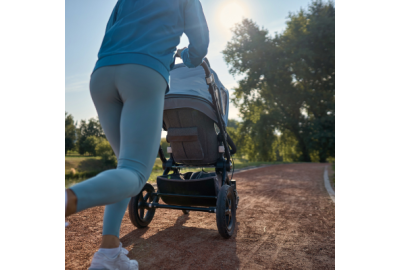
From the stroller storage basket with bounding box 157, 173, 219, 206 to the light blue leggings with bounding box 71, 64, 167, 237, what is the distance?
1257 millimetres

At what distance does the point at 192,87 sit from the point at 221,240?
5.38 feet

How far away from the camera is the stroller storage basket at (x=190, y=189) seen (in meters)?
2.78

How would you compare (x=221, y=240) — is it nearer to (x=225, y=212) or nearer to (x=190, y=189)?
(x=225, y=212)

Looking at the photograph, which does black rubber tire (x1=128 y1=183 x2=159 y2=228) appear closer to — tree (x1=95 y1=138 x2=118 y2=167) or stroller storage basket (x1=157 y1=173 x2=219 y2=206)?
stroller storage basket (x1=157 y1=173 x2=219 y2=206)

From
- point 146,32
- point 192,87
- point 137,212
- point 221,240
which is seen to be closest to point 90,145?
point 137,212

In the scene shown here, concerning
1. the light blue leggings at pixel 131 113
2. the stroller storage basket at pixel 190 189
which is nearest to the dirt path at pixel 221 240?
the stroller storage basket at pixel 190 189

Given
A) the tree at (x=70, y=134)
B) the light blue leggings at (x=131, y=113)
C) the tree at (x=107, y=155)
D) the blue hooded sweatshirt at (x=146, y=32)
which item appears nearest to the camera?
the light blue leggings at (x=131, y=113)

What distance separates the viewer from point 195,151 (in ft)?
10.3

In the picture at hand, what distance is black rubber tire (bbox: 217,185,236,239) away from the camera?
2.54 m

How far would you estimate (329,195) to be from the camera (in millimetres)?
5148

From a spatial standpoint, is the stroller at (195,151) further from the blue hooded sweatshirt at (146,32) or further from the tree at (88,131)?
the tree at (88,131)

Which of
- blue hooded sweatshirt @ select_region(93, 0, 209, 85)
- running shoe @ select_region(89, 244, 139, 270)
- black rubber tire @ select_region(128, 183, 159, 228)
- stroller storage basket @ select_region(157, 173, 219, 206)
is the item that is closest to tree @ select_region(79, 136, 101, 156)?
black rubber tire @ select_region(128, 183, 159, 228)

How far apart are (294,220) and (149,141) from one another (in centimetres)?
265
